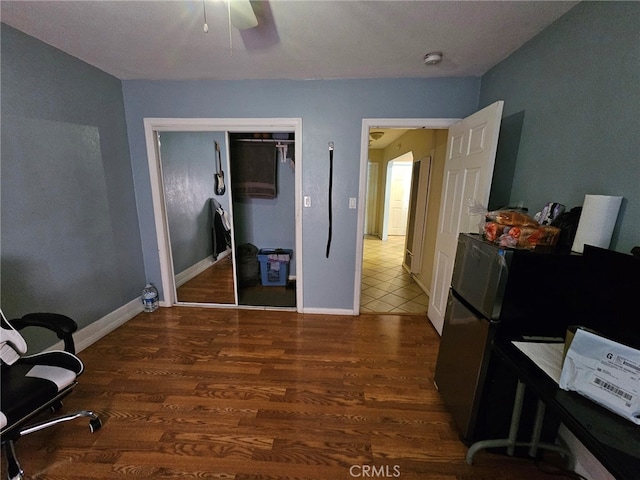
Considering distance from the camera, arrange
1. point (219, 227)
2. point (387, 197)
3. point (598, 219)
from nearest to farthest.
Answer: point (598, 219) < point (219, 227) < point (387, 197)

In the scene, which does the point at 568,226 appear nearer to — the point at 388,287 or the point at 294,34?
the point at 294,34

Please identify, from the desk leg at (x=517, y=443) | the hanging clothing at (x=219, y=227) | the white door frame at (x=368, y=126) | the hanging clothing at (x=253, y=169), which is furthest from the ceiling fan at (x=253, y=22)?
the hanging clothing at (x=219, y=227)

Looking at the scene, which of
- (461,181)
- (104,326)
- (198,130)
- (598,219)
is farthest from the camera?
(198,130)

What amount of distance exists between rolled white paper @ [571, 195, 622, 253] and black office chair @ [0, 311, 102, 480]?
2.59 metres

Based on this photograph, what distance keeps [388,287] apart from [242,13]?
3275mm

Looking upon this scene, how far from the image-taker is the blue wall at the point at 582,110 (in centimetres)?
108

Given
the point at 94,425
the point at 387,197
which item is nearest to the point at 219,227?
the point at 94,425

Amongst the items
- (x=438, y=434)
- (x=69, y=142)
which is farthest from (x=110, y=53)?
(x=438, y=434)

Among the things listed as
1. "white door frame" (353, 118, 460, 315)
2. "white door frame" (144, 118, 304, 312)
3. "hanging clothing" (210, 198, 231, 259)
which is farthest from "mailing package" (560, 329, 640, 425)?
"hanging clothing" (210, 198, 231, 259)

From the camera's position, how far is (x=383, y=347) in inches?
87.2

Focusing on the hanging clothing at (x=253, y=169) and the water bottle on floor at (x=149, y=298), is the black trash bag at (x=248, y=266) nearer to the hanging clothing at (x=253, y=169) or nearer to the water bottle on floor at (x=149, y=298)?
the hanging clothing at (x=253, y=169)

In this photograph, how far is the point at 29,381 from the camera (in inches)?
47.5

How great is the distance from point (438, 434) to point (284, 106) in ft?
9.14

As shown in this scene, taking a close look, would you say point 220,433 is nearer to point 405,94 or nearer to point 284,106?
point 284,106
